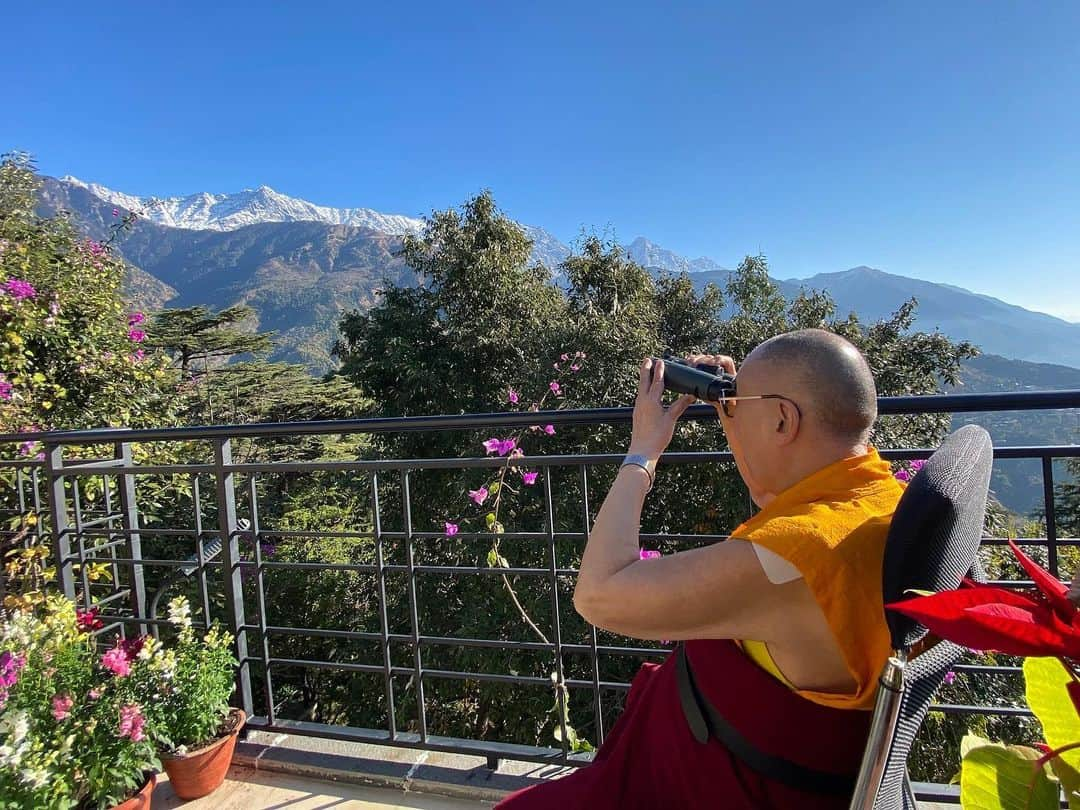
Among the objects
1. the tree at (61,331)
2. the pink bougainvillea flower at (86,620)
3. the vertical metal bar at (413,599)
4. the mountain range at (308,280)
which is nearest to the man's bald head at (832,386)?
the vertical metal bar at (413,599)

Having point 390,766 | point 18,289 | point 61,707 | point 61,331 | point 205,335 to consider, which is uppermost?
point 205,335

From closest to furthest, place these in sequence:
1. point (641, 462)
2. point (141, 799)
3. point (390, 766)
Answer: point (641, 462) → point (141, 799) → point (390, 766)

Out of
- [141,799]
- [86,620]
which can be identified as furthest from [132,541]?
[141,799]

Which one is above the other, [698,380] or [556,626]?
[698,380]

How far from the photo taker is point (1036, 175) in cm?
1852

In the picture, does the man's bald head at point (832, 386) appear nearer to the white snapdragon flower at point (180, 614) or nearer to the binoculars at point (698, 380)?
the binoculars at point (698, 380)

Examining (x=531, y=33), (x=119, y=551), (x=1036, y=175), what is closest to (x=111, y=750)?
(x=119, y=551)

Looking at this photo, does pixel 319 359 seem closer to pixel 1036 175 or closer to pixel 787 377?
pixel 1036 175

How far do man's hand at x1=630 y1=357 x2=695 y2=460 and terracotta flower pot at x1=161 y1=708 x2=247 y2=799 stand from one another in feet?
5.29

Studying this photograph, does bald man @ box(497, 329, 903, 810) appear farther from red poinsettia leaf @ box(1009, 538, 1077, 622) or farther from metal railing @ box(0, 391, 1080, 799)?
metal railing @ box(0, 391, 1080, 799)

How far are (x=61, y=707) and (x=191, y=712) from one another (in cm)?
32

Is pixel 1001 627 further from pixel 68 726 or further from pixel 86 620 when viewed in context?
pixel 86 620

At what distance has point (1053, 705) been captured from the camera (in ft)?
2.06

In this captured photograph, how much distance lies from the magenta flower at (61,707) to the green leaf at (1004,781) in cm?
192
